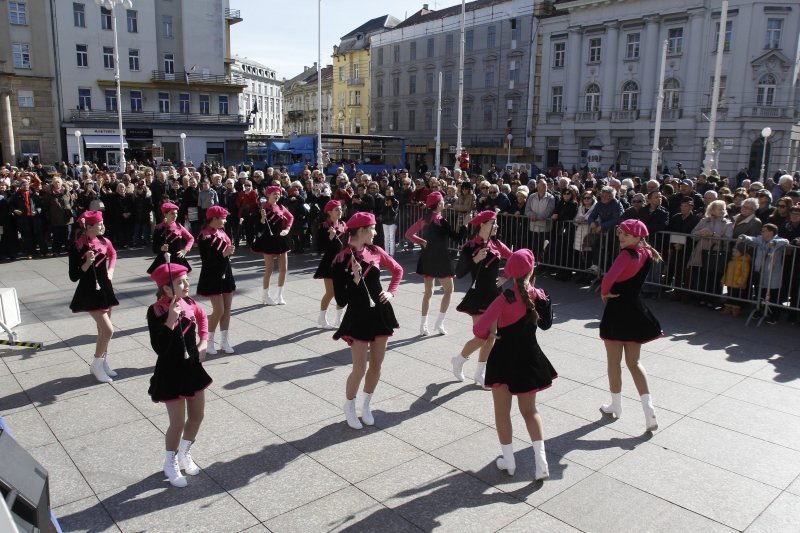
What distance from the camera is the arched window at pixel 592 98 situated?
48.5m

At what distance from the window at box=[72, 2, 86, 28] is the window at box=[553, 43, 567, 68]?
122 ft

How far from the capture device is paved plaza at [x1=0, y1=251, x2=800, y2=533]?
4547 millimetres

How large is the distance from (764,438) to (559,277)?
23.7 feet

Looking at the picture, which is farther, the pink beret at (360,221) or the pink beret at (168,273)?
the pink beret at (360,221)

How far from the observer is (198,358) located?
4.89 meters

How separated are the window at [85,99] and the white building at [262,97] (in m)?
44.8

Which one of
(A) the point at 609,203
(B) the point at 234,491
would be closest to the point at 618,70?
(A) the point at 609,203

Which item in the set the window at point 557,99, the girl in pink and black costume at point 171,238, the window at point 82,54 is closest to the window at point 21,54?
the window at point 82,54

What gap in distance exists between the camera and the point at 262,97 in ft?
330

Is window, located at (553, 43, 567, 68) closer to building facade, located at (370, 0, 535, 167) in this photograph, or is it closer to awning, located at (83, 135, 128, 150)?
building facade, located at (370, 0, 535, 167)

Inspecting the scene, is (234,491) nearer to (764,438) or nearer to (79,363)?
(79,363)

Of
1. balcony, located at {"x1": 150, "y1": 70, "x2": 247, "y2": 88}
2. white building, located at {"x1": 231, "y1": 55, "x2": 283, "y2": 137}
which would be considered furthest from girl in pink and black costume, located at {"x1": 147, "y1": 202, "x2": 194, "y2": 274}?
white building, located at {"x1": 231, "y1": 55, "x2": 283, "y2": 137}

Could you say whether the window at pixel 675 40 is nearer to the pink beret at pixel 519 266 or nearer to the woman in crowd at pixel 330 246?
the woman in crowd at pixel 330 246

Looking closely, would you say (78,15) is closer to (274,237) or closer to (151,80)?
(151,80)
